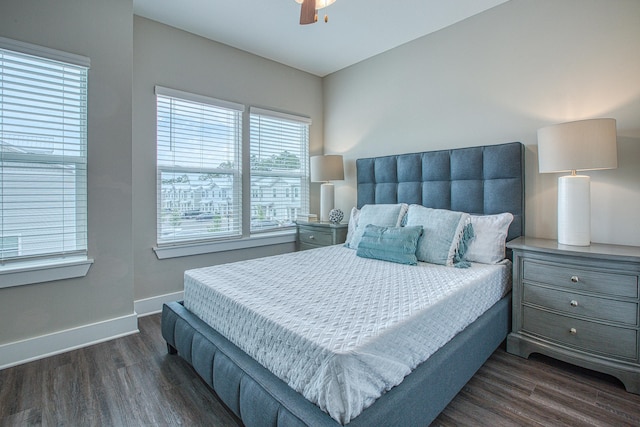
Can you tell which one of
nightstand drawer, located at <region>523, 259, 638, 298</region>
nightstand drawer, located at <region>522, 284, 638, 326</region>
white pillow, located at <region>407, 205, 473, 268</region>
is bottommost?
nightstand drawer, located at <region>522, 284, 638, 326</region>

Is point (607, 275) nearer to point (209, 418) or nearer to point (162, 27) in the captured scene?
point (209, 418)

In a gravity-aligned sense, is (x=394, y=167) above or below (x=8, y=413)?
above

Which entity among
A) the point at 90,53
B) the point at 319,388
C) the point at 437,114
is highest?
the point at 90,53

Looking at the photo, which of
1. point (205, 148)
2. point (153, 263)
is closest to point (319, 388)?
point (153, 263)

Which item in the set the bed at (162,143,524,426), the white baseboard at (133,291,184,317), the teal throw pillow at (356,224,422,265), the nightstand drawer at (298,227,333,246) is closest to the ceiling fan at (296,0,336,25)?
the teal throw pillow at (356,224,422,265)

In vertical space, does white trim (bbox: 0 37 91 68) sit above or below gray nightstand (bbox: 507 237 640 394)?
above

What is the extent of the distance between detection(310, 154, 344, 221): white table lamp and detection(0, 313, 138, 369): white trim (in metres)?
2.36

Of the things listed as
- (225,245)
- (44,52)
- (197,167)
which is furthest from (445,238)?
(44,52)

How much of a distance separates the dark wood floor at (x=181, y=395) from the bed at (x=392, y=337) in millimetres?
149

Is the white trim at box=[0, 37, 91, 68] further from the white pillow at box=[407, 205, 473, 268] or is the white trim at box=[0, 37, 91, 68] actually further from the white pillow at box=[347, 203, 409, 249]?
the white pillow at box=[407, 205, 473, 268]

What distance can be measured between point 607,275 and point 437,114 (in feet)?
6.53

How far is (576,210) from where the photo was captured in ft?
7.02

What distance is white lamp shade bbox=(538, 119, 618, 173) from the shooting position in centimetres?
199

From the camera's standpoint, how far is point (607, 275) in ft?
6.22
